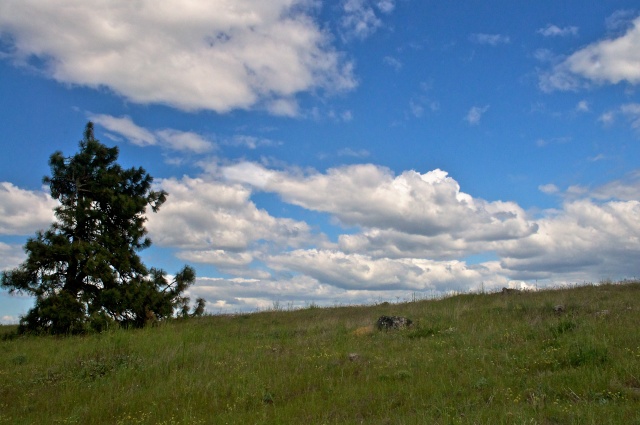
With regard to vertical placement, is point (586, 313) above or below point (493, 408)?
above

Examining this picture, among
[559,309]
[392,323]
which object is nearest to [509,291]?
[559,309]

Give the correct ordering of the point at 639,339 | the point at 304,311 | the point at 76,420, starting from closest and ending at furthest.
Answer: the point at 76,420
the point at 639,339
the point at 304,311

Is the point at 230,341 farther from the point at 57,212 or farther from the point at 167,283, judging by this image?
the point at 57,212

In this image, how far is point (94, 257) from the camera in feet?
63.2

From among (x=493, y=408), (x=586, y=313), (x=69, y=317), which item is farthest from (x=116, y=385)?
(x=586, y=313)

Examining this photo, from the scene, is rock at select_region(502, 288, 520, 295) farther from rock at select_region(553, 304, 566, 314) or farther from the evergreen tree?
the evergreen tree

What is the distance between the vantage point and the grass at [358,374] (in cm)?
755

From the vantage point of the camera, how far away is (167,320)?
812 inches

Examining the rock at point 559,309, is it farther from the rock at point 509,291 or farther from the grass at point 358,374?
the rock at point 509,291

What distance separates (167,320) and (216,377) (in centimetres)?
1123

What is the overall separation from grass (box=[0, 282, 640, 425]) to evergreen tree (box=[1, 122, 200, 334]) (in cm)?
312

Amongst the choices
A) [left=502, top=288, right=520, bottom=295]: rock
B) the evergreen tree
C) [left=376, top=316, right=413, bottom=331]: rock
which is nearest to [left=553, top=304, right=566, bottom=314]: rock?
[left=376, top=316, right=413, bottom=331]: rock

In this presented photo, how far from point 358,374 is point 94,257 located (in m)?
13.4

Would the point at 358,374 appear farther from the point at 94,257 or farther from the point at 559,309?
the point at 94,257
